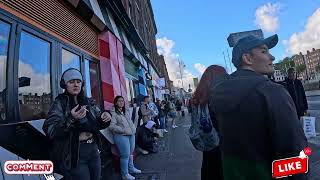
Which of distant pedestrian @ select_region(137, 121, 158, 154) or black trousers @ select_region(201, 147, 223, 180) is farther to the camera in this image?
distant pedestrian @ select_region(137, 121, 158, 154)

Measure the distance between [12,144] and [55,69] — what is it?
2.28 meters

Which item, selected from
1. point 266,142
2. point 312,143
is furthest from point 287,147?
point 312,143

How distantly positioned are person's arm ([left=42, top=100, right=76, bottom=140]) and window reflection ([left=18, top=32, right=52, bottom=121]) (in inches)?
44.0

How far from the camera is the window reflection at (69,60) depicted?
6.24m

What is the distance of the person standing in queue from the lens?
10.5 feet

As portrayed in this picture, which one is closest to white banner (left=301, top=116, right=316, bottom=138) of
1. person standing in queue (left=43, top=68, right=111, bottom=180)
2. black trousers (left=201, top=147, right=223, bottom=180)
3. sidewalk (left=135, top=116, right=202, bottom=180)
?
sidewalk (left=135, top=116, right=202, bottom=180)

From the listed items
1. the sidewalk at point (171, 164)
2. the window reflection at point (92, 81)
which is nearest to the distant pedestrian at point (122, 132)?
the sidewalk at point (171, 164)

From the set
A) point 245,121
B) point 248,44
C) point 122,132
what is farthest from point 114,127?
point 245,121

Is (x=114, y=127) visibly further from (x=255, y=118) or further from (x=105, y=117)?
(x=255, y=118)

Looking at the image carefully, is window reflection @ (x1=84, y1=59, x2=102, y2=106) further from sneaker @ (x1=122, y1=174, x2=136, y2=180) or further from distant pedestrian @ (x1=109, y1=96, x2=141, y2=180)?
sneaker @ (x1=122, y1=174, x2=136, y2=180)

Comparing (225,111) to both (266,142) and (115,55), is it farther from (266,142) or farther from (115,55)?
(115,55)

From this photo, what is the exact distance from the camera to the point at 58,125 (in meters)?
3.20

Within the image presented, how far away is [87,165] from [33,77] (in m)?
1.75

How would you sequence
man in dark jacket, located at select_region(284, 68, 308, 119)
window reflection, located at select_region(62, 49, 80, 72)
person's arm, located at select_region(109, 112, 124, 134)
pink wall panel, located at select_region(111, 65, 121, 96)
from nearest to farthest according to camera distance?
1. window reflection, located at select_region(62, 49, 80, 72)
2. person's arm, located at select_region(109, 112, 124, 134)
3. man in dark jacket, located at select_region(284, 68, 308, 119)
4. pink wall panel, located at select_region(111, 65, 121, 96)
